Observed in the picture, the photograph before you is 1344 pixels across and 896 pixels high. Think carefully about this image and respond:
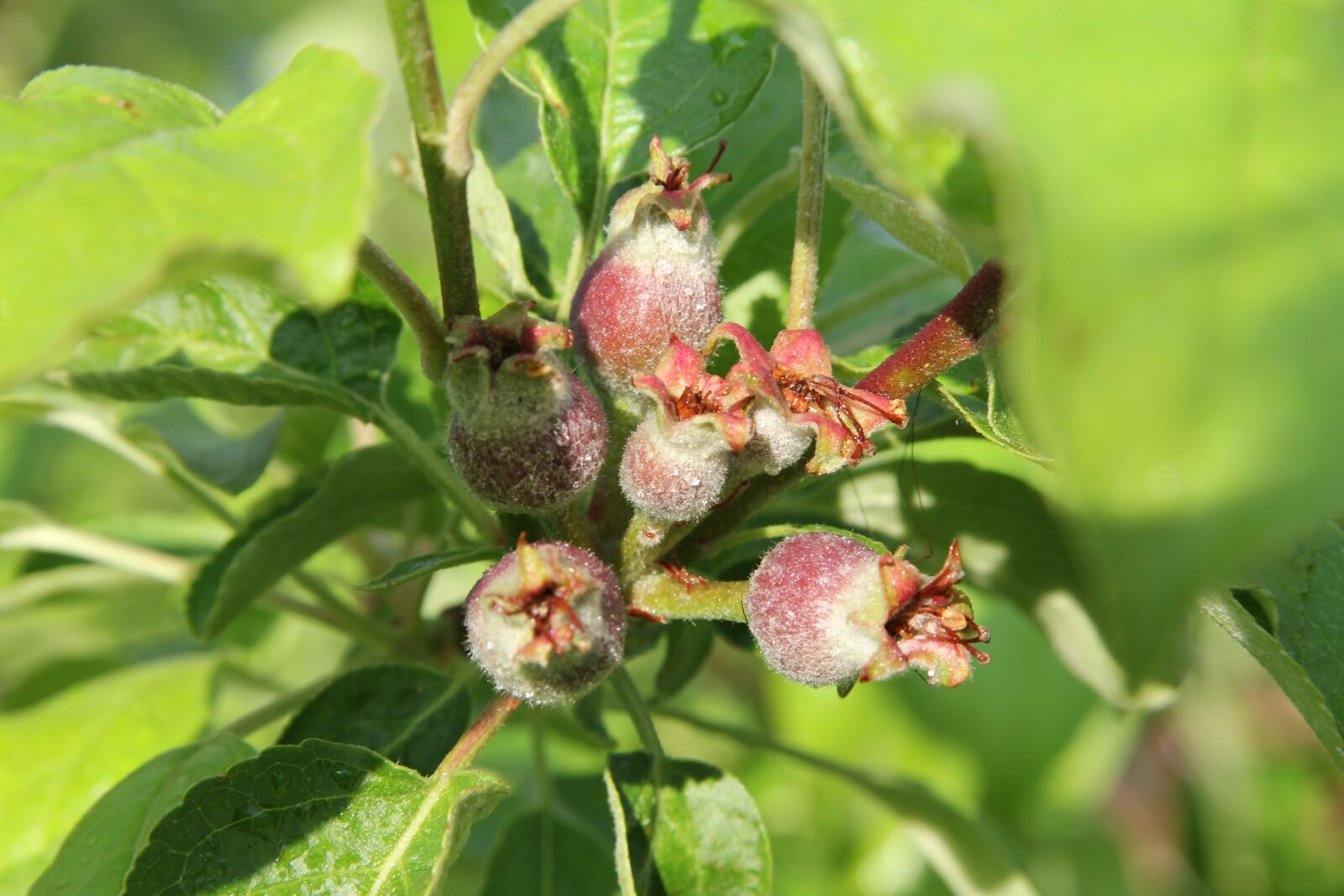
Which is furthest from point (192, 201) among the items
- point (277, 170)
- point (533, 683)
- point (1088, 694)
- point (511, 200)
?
point (1088, 694)

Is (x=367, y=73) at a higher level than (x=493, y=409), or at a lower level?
higher

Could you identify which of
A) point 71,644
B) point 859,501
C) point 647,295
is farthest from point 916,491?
point 71,644

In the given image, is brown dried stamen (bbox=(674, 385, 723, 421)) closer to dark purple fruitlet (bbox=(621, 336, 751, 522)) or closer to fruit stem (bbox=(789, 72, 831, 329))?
dark purple fruitlet (bbox=(621, 336, 751, 522))

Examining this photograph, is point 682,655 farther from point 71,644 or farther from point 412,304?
point 71,644

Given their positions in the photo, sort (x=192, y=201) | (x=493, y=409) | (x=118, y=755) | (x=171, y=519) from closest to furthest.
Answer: (x=192, y=201), (x=493, y=409), (x=118, y=755), (x=171, y=519)

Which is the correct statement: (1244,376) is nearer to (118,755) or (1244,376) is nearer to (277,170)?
(277,170)
